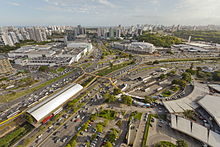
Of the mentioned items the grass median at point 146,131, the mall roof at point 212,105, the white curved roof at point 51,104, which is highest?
the mall roof at point 212,105

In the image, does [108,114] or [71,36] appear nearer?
[108,114]

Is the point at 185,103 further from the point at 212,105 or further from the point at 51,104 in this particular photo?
the point at 51,104

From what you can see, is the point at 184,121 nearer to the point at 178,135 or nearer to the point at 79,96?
the point at 178,135

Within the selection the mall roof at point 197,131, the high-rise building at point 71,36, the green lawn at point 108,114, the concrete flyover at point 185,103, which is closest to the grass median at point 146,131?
the mall roof at point 197,131

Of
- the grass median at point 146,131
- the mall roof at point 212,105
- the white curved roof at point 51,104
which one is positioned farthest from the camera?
the white curved roof at point 51,104

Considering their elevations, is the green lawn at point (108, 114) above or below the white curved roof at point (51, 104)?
below

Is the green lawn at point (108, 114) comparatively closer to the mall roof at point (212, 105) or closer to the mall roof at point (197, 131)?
the mall roof at point (197, 131)

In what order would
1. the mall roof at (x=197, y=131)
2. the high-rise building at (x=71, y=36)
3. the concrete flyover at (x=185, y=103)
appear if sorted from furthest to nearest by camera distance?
1. the high-rise building at (x=71, y=36)
2. the concrete flyover at (x=185, y=103)
3. the mall roof at (x=197, y=131)

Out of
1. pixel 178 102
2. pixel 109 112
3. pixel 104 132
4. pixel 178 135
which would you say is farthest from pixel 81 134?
pixel 178 102

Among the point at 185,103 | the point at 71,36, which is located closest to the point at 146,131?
the point at 185,103
